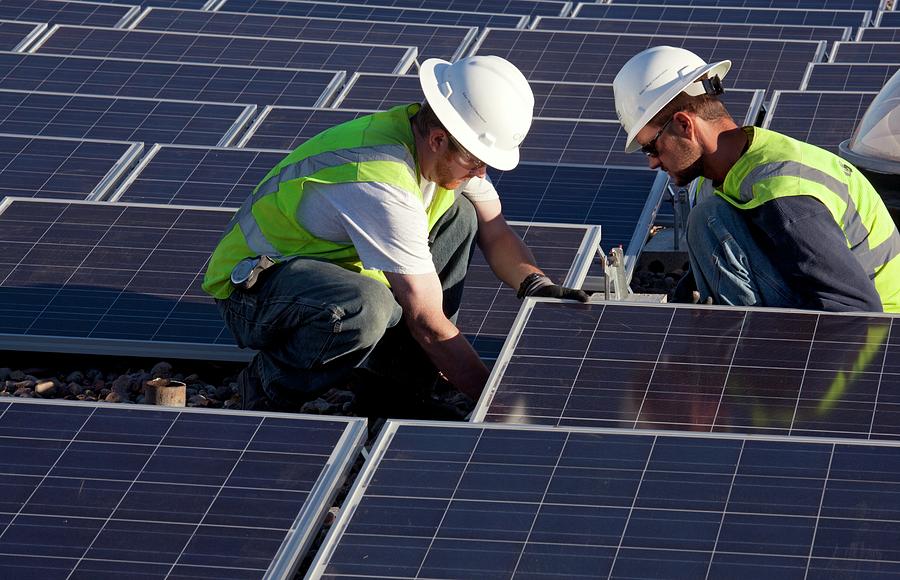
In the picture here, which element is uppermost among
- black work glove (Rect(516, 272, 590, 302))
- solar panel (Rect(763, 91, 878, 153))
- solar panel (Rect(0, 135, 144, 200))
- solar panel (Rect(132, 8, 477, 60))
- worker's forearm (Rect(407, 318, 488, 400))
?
worker's forearm (Rect(407, 318, 488, 400))

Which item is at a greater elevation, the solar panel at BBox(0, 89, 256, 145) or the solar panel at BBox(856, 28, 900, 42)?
the solar panel at BBox(0, 89, 256, 145)

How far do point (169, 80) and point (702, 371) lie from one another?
9.79 meters

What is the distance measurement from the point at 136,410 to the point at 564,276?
3205mm

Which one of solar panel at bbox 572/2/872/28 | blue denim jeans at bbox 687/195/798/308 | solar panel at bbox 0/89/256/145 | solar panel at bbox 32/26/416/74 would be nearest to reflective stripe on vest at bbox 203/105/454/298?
blue denim jeans at bbox 687/195/798/308

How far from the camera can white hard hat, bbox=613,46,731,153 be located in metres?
8.25

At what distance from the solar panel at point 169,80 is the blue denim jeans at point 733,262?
7137 millimetres

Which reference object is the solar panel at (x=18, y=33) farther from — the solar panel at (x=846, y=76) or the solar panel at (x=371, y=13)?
the solar panel at (x=846, y=76)

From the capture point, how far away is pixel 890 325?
7293mm

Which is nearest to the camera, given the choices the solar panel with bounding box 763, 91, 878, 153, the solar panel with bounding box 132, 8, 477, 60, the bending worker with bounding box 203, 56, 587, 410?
the bending worker with bounding box 203, 56, 587, 410

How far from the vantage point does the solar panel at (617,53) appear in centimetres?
1568

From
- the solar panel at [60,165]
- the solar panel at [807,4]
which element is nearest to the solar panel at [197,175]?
the solar panel at [60,165]

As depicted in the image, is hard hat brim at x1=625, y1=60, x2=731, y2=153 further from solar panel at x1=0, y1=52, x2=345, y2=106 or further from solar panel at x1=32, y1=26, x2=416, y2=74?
solar panel at x1=32, y1=26, x2=416, y2=74

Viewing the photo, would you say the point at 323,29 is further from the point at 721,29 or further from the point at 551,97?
the point at 551,97

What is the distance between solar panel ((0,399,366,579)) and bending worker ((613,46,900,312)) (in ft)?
7.94
